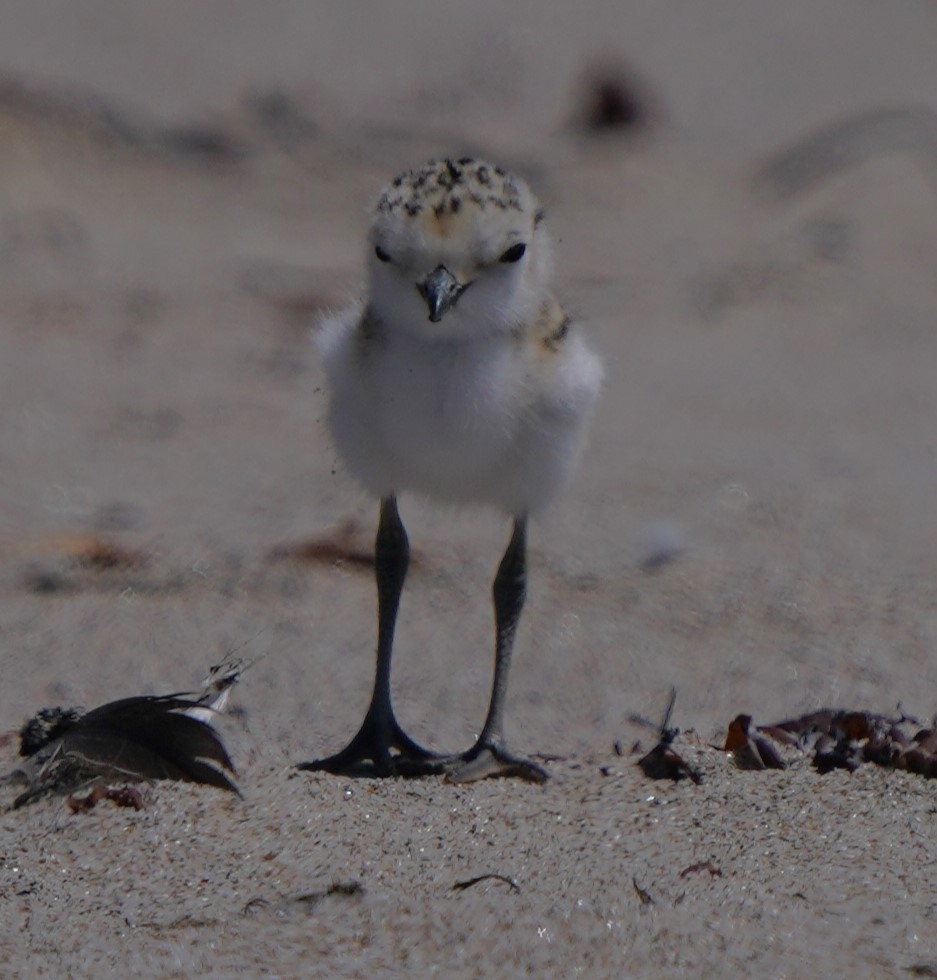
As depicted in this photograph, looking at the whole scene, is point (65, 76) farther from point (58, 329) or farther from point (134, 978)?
point (134, 978)

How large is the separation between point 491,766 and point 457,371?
2.35 ft

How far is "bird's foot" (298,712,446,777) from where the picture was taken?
330 centimetres

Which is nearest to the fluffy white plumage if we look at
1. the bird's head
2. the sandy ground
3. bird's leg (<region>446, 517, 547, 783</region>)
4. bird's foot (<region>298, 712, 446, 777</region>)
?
the bird's head

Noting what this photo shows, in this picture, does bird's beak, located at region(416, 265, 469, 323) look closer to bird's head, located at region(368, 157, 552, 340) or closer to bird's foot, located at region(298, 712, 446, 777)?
bird's head, located at region(368, 157, 552, 340)

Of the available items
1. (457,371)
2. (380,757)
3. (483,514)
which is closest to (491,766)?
(380,757)

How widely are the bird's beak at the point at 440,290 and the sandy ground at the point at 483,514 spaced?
0.82 m

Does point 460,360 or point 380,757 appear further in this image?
point 380,757

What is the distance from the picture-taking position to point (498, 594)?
3547 mm

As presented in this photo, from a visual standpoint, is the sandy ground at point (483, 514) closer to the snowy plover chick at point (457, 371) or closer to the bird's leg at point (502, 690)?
the bird's leg at point (502, 690)

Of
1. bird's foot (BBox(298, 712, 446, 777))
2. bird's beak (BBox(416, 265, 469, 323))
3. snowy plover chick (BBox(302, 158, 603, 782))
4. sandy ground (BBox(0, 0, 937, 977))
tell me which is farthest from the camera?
bird's foot (BBox(298, 712, 446, 777))

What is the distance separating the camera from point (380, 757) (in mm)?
3348

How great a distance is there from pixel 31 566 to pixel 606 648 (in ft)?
4.66

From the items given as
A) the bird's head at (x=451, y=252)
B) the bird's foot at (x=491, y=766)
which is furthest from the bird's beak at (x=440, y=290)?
the bird's foot at (x=491, y=766)

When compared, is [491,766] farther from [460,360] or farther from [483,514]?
[483,514]
